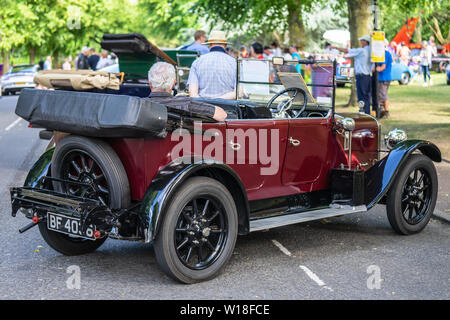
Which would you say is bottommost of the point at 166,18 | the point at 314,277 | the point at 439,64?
the point at 314,277

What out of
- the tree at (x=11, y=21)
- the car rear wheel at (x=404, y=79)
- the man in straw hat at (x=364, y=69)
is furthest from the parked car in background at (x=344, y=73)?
the tree at (x=11, y=21)

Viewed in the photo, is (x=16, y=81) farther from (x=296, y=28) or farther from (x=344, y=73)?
(x=344, y=73)

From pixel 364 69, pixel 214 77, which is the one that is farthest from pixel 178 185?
pixel 364 69

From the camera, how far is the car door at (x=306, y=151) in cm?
574

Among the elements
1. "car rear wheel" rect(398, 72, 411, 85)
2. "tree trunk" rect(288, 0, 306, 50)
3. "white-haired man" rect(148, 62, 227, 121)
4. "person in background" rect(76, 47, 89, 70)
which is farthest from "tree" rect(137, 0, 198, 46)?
"white-haired man" rect(148, 62, 227, 121)

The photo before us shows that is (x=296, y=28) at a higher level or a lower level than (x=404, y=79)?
higher

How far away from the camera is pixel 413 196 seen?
6445mm

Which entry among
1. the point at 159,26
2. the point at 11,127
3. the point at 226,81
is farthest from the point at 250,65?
the point at 159,26

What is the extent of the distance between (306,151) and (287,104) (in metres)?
0.55

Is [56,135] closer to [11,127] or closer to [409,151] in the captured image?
[409,151]

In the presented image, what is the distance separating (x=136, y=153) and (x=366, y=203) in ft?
7.93

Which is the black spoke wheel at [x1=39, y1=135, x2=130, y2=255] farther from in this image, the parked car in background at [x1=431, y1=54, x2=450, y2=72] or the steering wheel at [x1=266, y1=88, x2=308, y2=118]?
the parked car in background at [x1=431, y1=54, x2=450, y2=72]

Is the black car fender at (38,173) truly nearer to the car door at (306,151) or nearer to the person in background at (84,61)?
the car door at (306,151)

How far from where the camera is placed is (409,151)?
630 centimetres
